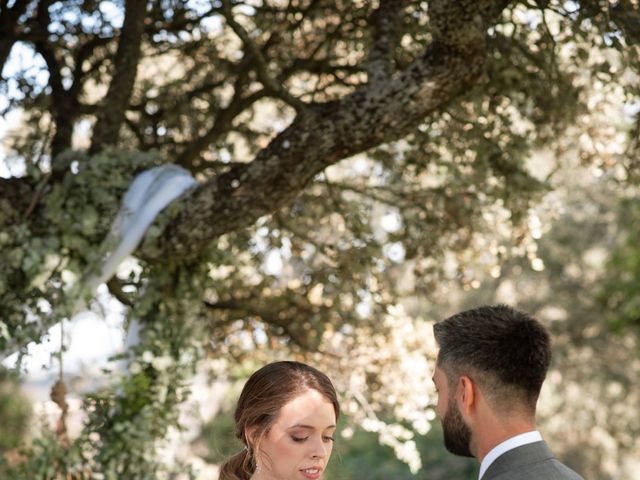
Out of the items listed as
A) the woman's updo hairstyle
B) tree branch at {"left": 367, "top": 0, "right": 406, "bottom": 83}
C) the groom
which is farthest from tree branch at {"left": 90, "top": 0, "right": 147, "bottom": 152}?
the groom

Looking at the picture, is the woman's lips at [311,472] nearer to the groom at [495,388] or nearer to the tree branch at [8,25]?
the groom at [495,388]

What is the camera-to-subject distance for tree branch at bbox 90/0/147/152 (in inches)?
254

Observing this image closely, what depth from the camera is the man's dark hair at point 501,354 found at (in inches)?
113

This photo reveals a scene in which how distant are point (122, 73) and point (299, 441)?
3.66 m

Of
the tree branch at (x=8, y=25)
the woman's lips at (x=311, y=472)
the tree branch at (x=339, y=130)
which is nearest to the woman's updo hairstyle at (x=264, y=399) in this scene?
the woman's lips at (x=311, y=472)

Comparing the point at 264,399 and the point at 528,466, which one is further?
the point at 264,399

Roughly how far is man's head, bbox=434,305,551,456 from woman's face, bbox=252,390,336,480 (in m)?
0.72

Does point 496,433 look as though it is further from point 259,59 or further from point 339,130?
point 259,59

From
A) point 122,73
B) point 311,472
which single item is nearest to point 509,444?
point 311,472

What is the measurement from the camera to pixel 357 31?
304 inches

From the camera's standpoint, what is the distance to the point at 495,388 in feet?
9.41

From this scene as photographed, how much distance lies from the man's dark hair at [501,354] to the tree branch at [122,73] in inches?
160

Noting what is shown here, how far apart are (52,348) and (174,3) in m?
2.92

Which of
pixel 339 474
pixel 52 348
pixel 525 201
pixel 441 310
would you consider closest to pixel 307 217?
pixel 525 201
